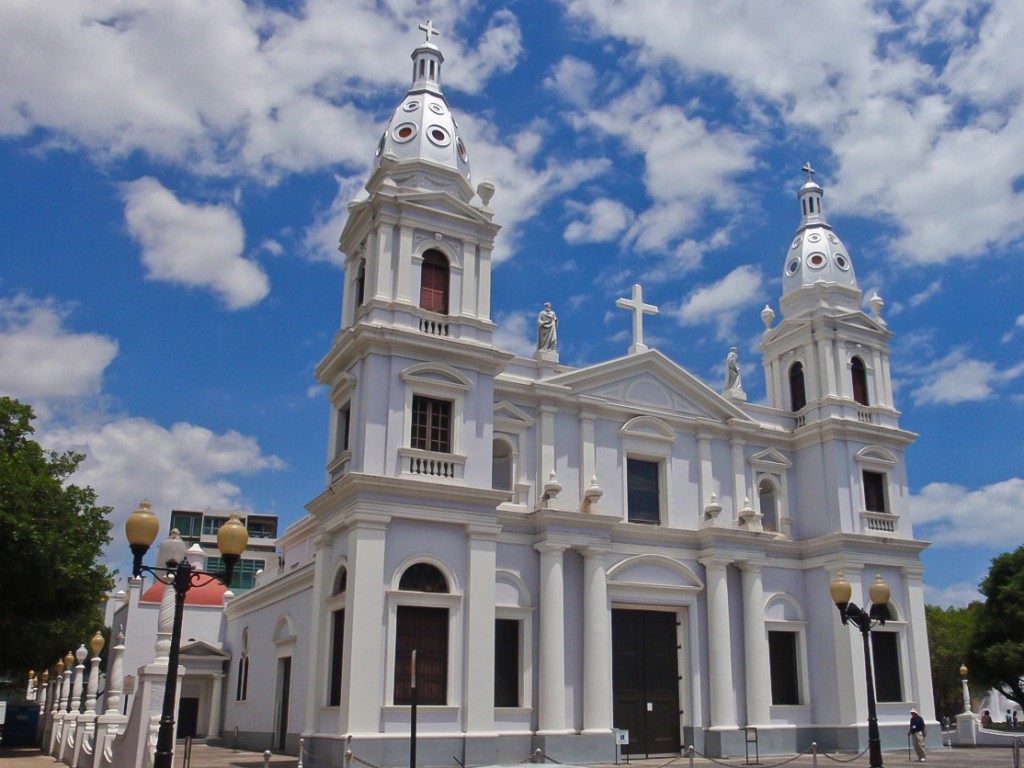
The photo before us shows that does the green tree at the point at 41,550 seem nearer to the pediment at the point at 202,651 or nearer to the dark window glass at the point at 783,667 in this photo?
the pediment at the point at 202,651

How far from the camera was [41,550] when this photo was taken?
2958 centimetres

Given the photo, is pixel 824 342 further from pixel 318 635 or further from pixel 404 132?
pixel 318 635

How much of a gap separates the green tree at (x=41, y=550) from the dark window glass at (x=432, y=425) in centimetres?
1403

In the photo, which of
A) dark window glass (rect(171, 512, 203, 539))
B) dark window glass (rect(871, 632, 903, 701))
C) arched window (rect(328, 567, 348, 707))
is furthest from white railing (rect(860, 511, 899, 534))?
dark window glass (rect(171, 512, 203, 539))

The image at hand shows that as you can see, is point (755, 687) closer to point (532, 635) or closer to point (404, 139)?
point (532, 635)

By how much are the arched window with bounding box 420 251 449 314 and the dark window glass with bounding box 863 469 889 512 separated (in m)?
15.3

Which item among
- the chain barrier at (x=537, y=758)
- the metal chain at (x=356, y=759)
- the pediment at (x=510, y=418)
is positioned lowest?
the chain barrier at (x=537, y=758)

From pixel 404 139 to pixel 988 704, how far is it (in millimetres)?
66087

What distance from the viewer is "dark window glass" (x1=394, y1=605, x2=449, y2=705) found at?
21.6m

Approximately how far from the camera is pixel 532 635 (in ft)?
81.1

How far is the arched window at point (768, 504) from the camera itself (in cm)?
3069

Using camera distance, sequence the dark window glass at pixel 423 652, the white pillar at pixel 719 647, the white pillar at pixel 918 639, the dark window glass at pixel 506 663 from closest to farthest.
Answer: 1. the dark window glass at pixel 423 652
2. the dark window glass at pixel 506 663
3. the white pillar at pixel 719 647
4. the white pillar at pixel 918 639

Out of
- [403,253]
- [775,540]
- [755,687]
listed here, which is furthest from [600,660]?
[403,253]

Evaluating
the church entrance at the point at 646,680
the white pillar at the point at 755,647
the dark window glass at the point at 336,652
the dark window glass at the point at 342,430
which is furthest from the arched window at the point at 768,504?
the dark window glass at the point at 336,652
